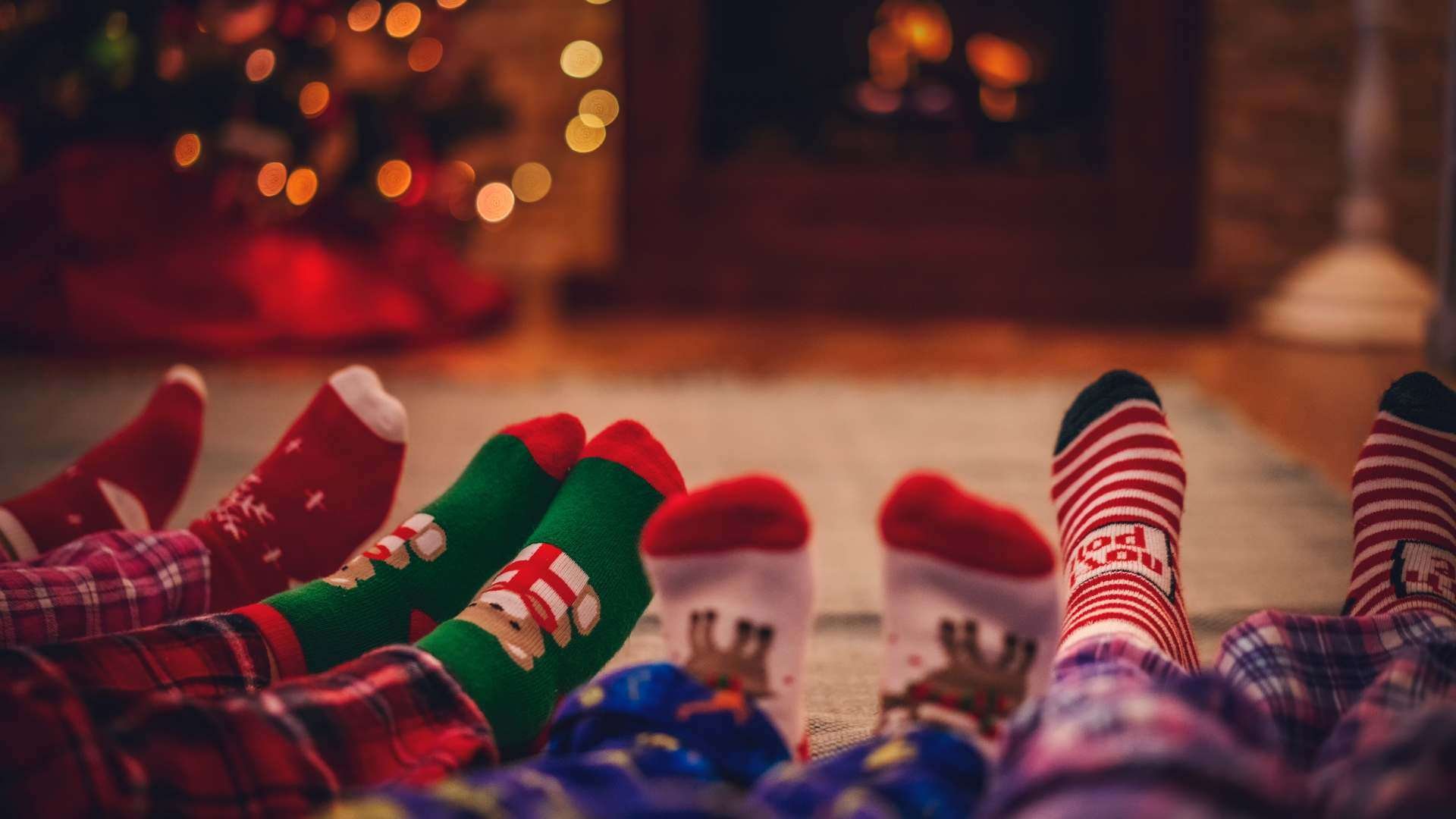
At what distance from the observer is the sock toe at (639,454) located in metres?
0.75

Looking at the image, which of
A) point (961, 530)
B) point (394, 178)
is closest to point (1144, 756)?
point (961, 530)

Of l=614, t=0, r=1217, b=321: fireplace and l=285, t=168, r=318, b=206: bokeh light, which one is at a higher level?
l=614, t=0, r=1217, b=321: fireplace

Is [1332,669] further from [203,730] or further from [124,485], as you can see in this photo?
[124,485]

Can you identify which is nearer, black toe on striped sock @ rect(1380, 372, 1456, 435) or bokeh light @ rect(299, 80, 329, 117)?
black toe on striped sock @ rect(1380, 372, 1456, 435)

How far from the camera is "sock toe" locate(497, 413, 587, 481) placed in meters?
0.79

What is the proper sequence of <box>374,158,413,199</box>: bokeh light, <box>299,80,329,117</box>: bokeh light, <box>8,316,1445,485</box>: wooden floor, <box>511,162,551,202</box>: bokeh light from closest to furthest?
<box>8,316,1445,485</box>: wooden floor, <box>299,80,329,117</box>: bokeh light, <box>374,158,413,199</box>: bokeh light, <box>511,162,551,202</box>: bokeh light

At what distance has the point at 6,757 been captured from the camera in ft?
1.51

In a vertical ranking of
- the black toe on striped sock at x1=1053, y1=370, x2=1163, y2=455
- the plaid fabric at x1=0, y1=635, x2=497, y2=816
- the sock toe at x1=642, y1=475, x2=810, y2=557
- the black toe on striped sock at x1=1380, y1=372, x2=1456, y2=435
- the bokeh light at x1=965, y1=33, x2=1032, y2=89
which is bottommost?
the plaid fabric at x1=0, y1=635, x2=497, y2=816

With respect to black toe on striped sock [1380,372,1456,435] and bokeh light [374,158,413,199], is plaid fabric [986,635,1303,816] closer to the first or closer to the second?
black toe on striped sock [1380,372,1456,435]

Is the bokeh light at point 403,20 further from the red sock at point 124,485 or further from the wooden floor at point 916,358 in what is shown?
the red sock at point 124,485

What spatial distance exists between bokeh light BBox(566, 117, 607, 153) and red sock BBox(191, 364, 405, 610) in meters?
2.25

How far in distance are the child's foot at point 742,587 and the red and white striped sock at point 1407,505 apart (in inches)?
12.7

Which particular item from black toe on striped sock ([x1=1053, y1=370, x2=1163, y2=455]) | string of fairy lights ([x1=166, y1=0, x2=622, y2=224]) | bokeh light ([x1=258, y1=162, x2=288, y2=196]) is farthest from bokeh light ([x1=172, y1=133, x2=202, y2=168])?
black toe on striped sock ([x1=1053, y1=370, x2=1163, y2=455])

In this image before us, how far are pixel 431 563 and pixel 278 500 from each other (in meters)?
0.16
